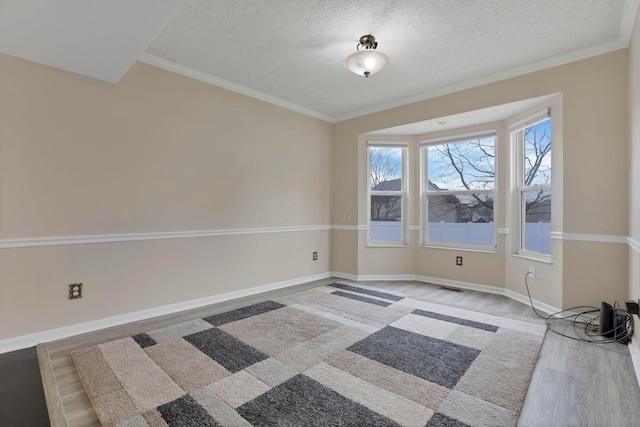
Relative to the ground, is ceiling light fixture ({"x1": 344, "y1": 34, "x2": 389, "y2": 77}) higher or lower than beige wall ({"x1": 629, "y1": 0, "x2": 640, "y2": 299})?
higher

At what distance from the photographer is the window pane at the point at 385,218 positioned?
4.91 m

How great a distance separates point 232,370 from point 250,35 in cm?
272

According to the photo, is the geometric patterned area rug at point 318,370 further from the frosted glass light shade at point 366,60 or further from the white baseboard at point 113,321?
the frosted glass light shade at point 366,60

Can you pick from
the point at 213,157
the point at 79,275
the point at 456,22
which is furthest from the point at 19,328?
the point at 456,22

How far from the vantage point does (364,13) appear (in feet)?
7.82

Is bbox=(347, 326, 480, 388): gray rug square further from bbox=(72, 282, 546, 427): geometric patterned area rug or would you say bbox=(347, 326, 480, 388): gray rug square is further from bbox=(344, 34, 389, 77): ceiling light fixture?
bbox=(344, 34, 389, 77): ceiling light fixture

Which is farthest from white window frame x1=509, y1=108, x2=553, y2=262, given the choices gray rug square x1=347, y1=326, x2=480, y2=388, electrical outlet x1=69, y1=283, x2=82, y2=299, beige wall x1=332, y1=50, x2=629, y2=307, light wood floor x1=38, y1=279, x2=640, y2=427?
electrical outlet x1=69, y1=283, x2=82, y2=299

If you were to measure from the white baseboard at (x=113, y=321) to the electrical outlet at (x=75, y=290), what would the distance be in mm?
251

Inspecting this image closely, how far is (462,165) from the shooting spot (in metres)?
4.46

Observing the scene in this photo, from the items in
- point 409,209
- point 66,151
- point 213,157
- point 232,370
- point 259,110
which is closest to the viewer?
point 232,370

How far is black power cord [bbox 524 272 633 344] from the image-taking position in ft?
8.27

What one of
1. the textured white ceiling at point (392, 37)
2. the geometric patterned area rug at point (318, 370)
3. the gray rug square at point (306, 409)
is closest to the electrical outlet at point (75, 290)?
the geometric patterned area rug at point (318, 370)

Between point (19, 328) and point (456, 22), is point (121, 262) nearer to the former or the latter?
point (19, 328)

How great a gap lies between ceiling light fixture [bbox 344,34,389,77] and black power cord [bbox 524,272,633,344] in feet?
9.53
